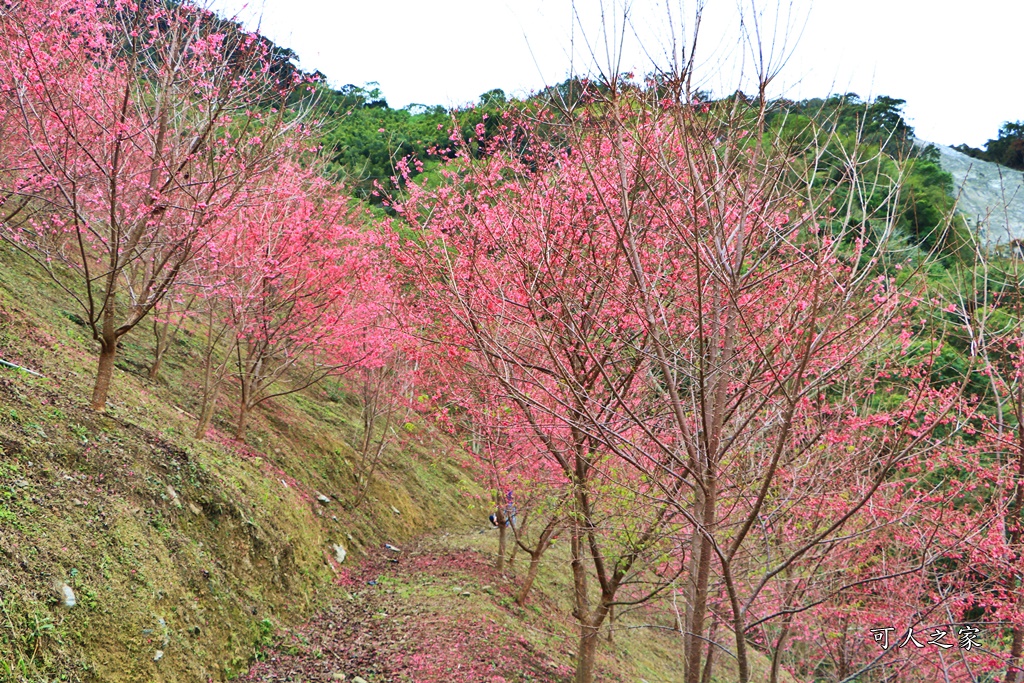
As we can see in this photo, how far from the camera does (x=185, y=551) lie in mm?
7184

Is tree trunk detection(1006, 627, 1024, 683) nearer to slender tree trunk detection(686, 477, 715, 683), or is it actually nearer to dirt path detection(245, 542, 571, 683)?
slender tree trunk detection(686, 477, 715, 683)

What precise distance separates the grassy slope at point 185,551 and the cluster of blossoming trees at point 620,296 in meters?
1.09

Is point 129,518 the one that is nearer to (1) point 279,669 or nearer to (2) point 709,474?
(1) point 279,669

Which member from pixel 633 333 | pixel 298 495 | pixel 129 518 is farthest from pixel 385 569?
pixel 633 333

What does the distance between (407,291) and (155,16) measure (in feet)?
18.9

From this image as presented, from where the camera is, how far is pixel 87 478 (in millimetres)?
6570

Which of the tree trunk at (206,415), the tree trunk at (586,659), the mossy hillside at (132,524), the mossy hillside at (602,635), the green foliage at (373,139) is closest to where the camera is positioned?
the mossy hillside at (132,524)

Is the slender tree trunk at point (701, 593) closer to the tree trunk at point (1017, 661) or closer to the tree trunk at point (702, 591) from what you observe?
the tree trunk at point (702, 591)

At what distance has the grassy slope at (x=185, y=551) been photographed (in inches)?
212

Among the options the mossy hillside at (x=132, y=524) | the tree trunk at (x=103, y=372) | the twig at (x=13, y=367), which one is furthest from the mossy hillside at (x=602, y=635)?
the twig at (x=13, y=367)

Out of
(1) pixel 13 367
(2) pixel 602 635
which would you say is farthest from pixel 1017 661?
(1) pixel 13 367

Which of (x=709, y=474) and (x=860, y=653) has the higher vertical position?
(x=709, y=474)

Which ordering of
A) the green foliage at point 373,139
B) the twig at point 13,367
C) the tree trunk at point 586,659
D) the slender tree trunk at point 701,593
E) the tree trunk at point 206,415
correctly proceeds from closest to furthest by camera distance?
the slender tree trunk at point 701,593 → the twig at point 13,367 → the tree trunk at point 586,659 → the tree trunk at point 206,415 → the green foliage at point 373,139

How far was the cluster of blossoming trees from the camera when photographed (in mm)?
3484
